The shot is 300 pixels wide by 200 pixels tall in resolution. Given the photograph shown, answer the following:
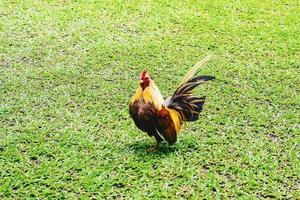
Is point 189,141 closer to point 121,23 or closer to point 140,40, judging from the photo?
point 140,40

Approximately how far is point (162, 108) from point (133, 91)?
0.89 m

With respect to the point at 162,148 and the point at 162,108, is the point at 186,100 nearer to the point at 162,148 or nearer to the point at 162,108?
the point at 162,108

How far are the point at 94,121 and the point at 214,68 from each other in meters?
1.25

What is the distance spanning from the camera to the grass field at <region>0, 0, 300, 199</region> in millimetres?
2898

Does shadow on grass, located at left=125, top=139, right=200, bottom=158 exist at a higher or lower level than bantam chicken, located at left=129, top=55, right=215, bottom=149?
lower

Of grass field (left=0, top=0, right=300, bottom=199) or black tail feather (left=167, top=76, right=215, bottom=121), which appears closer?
grass field (left=0, top=0, right=300, bottom=199)

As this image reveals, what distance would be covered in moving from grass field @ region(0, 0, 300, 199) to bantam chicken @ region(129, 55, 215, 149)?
0.19 m

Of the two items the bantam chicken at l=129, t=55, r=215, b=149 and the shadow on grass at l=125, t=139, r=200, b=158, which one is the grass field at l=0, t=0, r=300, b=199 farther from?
the bantam chicken at l=129, t=55, r=215, b=149

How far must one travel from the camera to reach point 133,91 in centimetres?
380

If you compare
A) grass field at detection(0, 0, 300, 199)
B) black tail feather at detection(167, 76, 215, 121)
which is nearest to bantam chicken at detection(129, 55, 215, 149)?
black tail feather at detection(167, 76, 215, 121)

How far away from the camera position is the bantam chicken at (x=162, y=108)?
2920 mm

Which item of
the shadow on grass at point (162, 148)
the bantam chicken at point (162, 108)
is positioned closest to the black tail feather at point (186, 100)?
the bantam chicken at point (162, 108)

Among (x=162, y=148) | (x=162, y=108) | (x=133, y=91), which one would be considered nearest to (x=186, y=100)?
(x=162, y=108)

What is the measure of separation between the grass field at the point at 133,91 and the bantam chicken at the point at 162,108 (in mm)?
193
